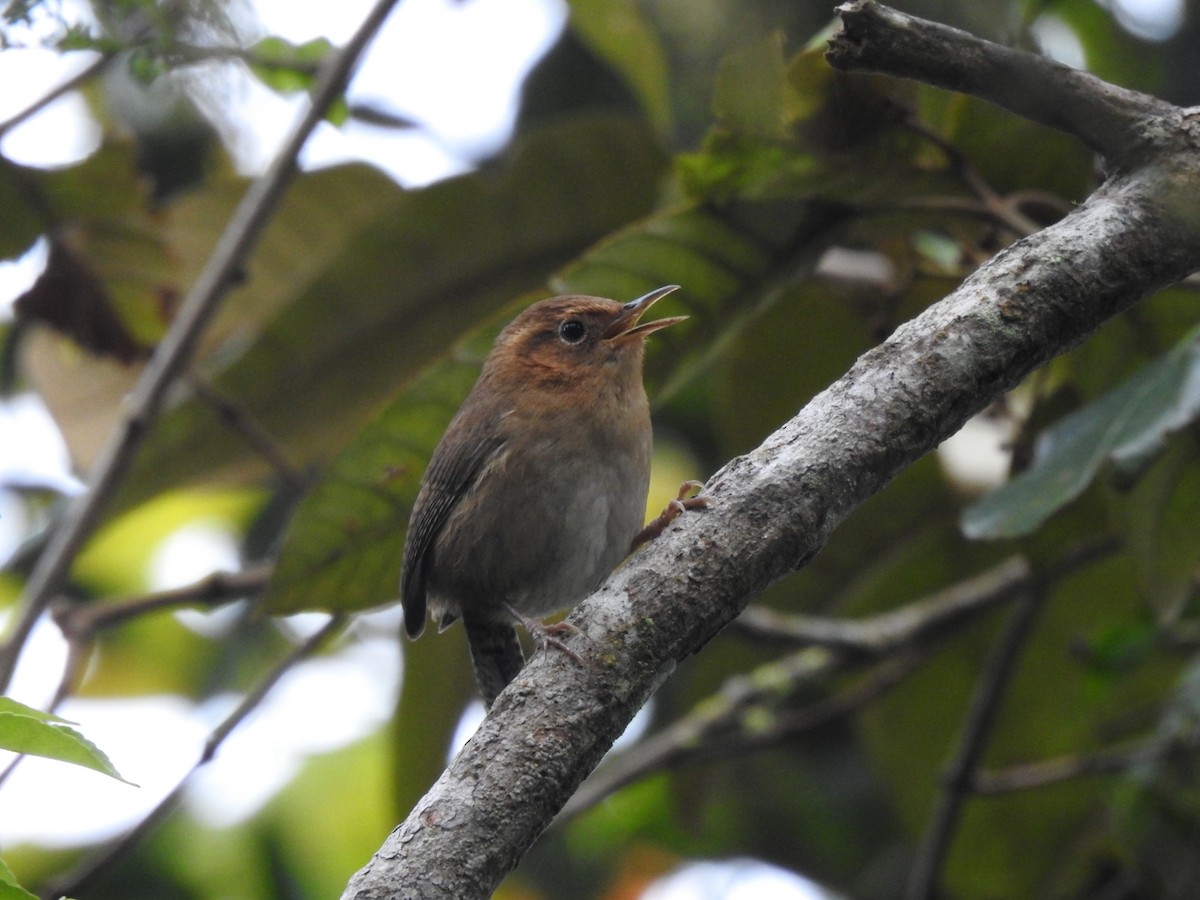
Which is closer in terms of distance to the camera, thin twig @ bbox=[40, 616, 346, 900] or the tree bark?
the tree bark

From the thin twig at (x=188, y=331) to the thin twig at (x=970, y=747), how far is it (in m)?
2.67

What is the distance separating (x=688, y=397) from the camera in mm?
5898

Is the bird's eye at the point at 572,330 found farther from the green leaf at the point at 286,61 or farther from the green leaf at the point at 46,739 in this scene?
the green leaf at the point at 46,739

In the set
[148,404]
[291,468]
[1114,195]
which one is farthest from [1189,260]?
[291,468]

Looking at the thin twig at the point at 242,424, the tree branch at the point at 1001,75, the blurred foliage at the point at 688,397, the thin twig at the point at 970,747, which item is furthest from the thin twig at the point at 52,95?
the thin twig at the point at 970,747

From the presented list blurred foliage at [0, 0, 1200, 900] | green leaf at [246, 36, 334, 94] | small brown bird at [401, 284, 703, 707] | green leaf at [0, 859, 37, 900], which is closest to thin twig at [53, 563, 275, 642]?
blurred foliage at [0, 0, 1200, 900]

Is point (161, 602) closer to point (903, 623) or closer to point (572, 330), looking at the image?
point (572, 330)

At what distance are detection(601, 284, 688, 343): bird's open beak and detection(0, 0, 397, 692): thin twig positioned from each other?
1058 mm

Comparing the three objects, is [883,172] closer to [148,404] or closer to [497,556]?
[497,556]

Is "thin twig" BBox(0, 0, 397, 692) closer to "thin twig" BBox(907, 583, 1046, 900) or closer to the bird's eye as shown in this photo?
the bird's eye

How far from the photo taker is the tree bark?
6.72ft

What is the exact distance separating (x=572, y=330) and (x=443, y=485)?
0.73m

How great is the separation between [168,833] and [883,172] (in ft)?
13.8

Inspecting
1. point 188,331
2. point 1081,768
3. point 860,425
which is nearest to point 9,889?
point 860,425
